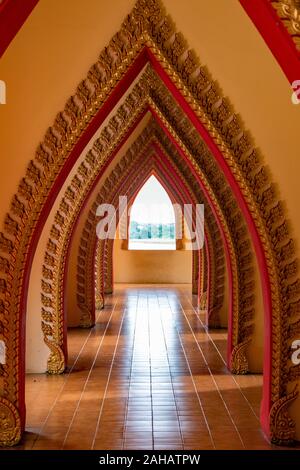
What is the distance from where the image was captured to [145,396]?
6.26 m

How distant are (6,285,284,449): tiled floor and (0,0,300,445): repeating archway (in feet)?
1.32

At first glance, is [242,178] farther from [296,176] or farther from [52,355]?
[52,355]

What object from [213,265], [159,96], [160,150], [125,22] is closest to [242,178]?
[125,22]

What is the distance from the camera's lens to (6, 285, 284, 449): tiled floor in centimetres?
507

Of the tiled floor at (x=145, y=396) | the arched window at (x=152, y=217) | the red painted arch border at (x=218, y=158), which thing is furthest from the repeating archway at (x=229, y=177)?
the arched window at (x=152, y=217)

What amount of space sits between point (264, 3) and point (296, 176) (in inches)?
83.6

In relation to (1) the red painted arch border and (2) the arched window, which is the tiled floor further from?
(2) the arched window

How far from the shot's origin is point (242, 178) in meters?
5.00

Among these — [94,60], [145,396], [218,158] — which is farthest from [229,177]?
[145,396]

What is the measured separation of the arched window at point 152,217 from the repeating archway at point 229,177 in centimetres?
1320
